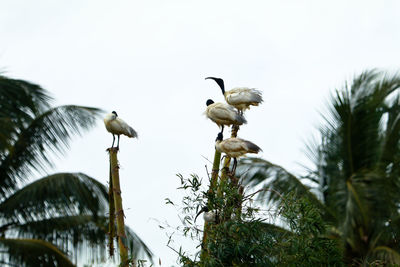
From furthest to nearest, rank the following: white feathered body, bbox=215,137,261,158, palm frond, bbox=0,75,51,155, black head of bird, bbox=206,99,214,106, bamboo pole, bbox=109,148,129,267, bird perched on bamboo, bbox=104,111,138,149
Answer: palm frond, bbox=0,75,51,155 → black head of bird, bbox=206,99,214,106 → bird perched on bamboo, bbox=104,111,138,149 → white feathered body, bbox=215,137,261,158 → bamboo pole, bbox=109,148,129,267

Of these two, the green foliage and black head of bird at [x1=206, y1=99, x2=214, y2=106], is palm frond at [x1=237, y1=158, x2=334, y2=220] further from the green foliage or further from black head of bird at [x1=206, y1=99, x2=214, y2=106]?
the green foliage

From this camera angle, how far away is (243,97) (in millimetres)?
6867

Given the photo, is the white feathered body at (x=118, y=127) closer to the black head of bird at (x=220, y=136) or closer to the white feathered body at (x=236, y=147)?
the black head of bird at (x=220, y=136)

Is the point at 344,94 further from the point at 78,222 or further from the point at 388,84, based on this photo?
the point at 78,222

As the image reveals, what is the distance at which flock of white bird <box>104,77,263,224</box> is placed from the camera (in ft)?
18.6

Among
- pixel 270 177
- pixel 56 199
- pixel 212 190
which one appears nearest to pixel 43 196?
pixel 56 199

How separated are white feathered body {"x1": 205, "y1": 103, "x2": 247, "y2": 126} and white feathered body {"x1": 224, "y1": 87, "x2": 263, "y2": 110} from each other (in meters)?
0.49

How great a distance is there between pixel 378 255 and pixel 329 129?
255cm

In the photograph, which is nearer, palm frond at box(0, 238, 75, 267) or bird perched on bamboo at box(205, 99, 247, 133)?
bird perched on bamboo at box(205, 99, 247, 133)

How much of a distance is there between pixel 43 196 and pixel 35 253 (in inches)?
40.0

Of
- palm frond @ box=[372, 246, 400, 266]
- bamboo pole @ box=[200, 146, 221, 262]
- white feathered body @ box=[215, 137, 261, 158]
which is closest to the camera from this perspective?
bamboo pole @ box=[200, 146, 221, 262]

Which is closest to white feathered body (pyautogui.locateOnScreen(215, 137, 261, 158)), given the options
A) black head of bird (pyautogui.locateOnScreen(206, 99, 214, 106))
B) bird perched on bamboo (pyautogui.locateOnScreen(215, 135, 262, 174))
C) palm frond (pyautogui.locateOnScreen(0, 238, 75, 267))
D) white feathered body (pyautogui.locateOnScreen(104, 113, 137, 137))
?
bird perched on bamboo (pyautogui.locateOnScreen(215, 135, 262, 174))

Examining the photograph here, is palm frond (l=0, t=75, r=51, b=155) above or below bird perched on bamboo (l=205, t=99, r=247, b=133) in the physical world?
above

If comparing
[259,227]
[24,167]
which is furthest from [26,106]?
[259,227]
